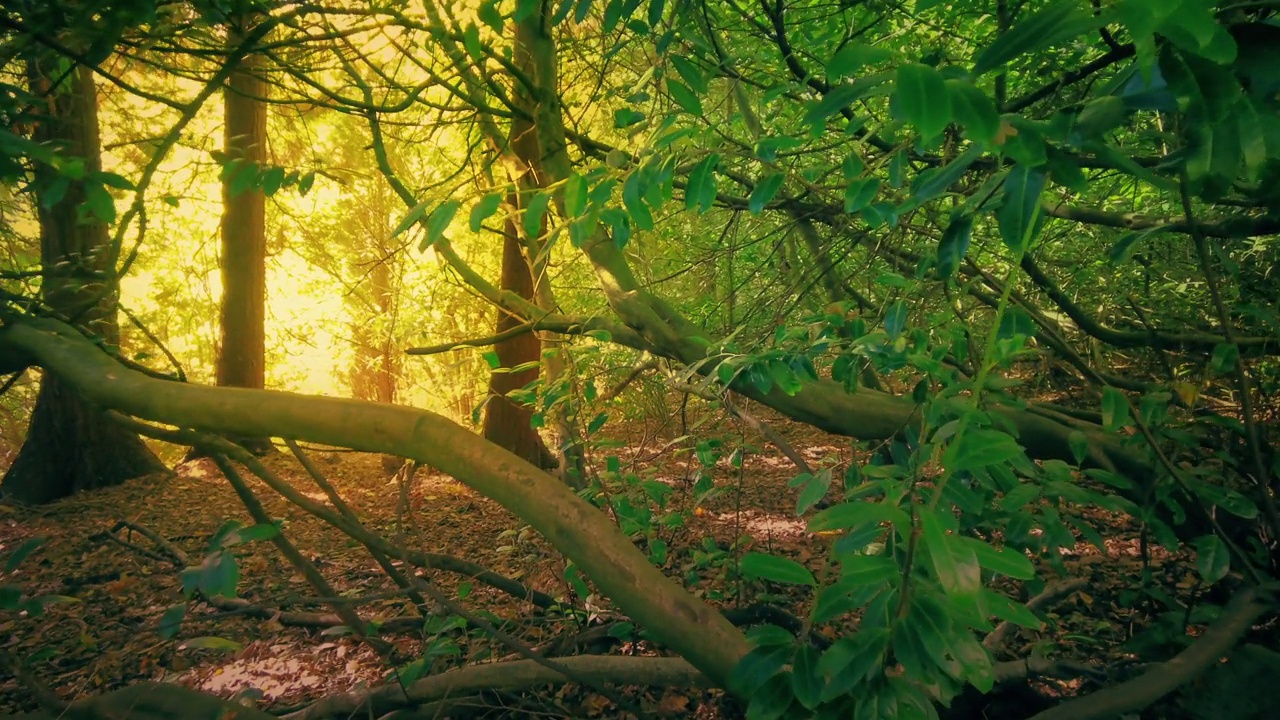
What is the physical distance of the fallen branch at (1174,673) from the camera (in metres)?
1.87

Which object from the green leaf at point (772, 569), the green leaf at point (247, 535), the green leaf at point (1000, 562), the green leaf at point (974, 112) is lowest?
the green leaf at point (247, 535)

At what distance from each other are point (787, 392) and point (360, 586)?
3.49 meters

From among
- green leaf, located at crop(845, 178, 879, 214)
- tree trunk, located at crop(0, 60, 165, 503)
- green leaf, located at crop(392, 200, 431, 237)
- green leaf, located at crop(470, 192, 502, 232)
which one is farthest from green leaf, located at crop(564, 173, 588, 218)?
tree trunk, located at crop(0, 60, 165, 503)

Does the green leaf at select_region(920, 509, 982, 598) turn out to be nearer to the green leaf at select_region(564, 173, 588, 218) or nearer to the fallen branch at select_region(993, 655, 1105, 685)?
the green leaf at select_region(564, 173, 588, 218)

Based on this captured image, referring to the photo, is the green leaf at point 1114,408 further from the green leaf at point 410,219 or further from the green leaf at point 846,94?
the green leaf at point 410,219

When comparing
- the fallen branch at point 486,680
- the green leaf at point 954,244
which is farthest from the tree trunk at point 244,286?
the green leaf at point 954,244

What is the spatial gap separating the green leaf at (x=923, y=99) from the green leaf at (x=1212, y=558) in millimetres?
1764

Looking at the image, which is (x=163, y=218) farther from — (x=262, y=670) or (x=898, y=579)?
(x=898, y=579)

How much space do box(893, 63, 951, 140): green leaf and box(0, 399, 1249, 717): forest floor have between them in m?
1.49

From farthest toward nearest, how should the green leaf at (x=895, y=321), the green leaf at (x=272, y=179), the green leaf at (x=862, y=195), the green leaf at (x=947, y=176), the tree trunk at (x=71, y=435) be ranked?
the tree trunk at (x=71, y=435)
the green leaf at (x=272, y=179)
the green leaf at (x=895, y=321)
the green leaf at (x=862, y=195)
the green leaf at (x=947, y=176)

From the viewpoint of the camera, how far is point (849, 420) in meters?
2.61

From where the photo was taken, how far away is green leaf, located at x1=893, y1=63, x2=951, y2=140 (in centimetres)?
89

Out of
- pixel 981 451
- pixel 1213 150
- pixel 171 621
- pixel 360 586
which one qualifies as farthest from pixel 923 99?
pixel 360 586

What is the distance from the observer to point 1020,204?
1.01 meters
